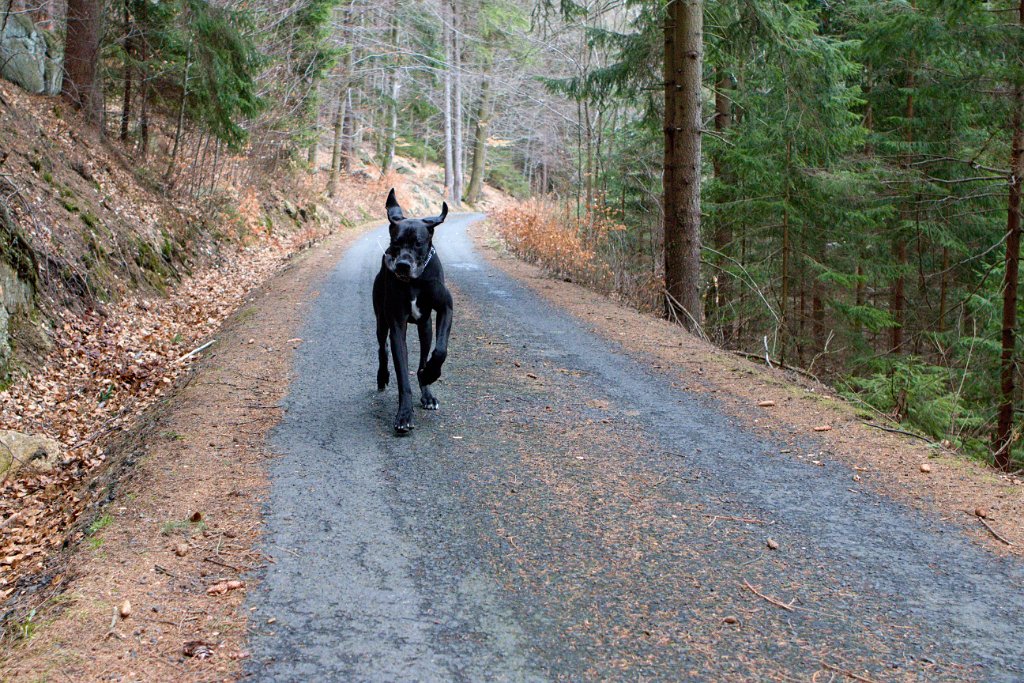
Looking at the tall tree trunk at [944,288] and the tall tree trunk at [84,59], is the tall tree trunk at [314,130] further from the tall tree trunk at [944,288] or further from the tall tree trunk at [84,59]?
the tall tree trunk at [944,288]

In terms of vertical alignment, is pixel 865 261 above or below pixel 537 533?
above

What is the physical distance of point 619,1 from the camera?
13.3 meters

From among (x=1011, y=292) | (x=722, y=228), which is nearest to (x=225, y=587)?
(x=1011, y=292)

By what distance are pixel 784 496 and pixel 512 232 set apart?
674 inches

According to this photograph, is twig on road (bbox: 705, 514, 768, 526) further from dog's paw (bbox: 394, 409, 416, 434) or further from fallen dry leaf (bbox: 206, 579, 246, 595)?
fallen dry leaf (bbox: 206, 579, 246, 595)

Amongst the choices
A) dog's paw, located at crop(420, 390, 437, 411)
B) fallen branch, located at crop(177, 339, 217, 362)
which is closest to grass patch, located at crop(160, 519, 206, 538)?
dog's paw, located at crop(420, 390, 437, 411)

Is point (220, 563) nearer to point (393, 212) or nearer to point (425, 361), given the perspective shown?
point (425, 361)

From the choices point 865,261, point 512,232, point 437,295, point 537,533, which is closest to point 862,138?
point 865,261

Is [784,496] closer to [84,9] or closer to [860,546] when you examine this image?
[860,546]

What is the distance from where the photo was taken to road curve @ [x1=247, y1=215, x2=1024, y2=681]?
323 centimetres

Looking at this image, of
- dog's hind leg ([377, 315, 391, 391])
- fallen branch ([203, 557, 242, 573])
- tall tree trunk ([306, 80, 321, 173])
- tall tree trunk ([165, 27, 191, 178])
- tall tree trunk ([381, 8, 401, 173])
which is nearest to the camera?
fallen branch ([203, 557, 242, 573])

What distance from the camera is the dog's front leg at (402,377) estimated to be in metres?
5.89

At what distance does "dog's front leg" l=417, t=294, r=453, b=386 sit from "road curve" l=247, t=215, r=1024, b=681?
42 cm

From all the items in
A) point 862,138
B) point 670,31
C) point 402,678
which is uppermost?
point 670,31
